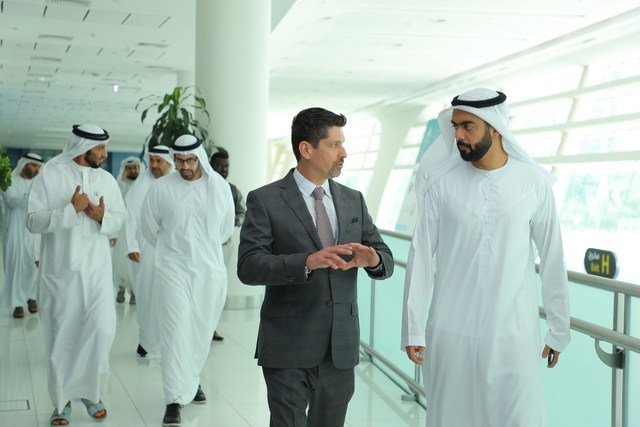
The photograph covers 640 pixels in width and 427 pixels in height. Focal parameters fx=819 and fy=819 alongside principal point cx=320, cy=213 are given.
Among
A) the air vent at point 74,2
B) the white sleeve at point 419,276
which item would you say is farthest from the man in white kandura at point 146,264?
the air vent at point 74,2

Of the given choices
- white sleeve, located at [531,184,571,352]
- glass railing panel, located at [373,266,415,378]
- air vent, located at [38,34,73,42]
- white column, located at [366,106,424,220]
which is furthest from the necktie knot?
white column, located at [366,106,424,220]

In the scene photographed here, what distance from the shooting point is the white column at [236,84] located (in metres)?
9.99

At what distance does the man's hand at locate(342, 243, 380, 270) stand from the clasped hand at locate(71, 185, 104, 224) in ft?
8.90

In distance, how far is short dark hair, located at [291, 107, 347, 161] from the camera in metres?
3.18

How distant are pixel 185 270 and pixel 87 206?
77 centimetres

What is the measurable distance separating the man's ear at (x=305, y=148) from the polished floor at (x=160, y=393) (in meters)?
2.59

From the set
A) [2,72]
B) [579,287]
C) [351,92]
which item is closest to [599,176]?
[351,92]

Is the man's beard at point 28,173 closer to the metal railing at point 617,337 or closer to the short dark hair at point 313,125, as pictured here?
the short dark hair at point 313,125

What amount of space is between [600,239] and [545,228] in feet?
51.0

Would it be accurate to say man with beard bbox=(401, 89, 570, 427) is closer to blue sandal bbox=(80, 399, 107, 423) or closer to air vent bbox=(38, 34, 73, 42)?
blue sandal bbox=(80, 399, 107, 423)

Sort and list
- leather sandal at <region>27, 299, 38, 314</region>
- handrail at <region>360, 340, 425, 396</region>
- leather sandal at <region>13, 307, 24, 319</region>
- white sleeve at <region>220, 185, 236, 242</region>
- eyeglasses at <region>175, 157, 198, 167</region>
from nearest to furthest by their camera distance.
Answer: eyeglasses at <region>175, 157, 198, 167</region>, handrail at <region>360, 340, 425, 396</region>, white sleeve at <region>220, 185, 236, 242</region>, leather sandal at <region>13, 307, 24, 319</region>, leather sandal at <region>27, 299, 38, 314</region>

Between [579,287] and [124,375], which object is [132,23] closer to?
[124,375]

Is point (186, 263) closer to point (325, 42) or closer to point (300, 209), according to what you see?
point (300, 209)

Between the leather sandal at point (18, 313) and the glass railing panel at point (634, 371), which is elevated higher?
the glass railing panel at point (634, 371)
